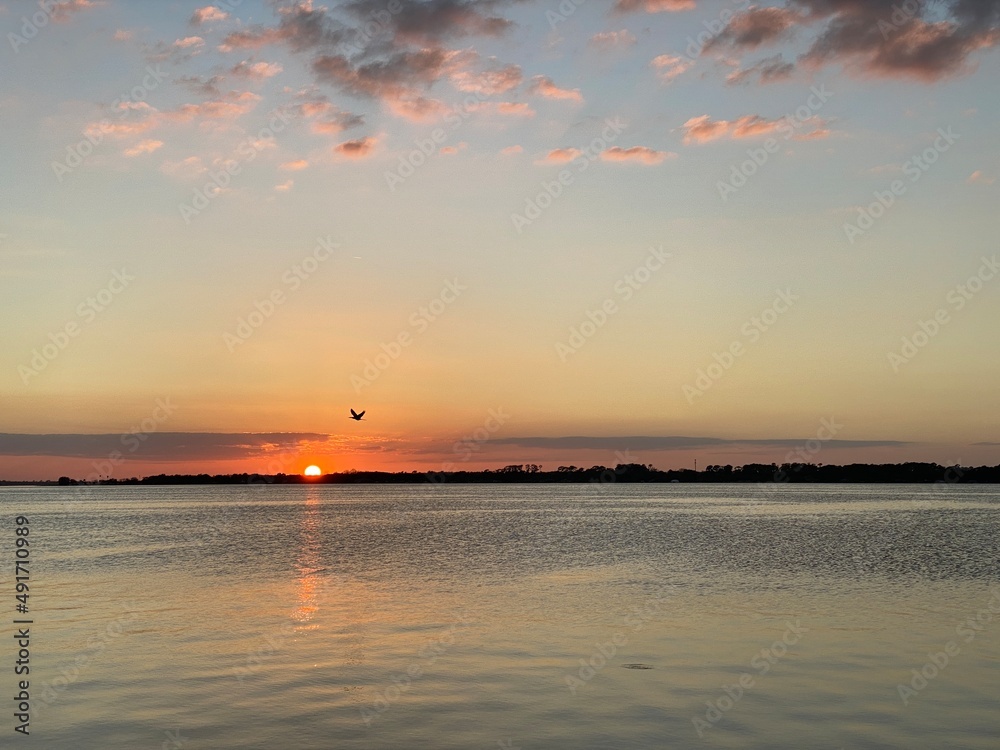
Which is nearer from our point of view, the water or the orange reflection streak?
the water

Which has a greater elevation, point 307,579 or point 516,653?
point 516,653

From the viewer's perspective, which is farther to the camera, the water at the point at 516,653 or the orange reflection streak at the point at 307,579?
the orange reflection streak at the point at 307,579

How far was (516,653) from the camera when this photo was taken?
25016 millimetres

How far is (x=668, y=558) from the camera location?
5391 cm

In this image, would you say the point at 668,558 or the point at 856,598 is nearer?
A: the point at 856,598

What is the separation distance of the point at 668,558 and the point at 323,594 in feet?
80.0

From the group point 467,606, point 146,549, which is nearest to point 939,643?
point 467,606

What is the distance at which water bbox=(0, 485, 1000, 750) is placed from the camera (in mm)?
18219

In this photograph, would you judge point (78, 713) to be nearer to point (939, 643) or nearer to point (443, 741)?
point (443, 741)

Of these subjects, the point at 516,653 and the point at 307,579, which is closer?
the point at 516,653

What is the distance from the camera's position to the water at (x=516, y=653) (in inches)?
717

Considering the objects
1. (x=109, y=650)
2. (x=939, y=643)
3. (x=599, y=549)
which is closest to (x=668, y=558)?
(x=599, y=549)

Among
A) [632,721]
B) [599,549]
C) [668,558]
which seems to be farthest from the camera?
[599,549]

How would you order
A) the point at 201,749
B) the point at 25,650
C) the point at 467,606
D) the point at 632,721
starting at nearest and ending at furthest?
the point at 201,749
the point at 632,721
the point at 25,650
the point at 467,606
